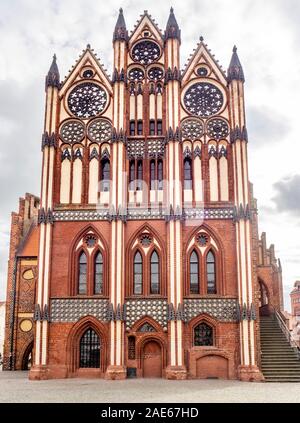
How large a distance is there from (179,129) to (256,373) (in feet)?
52.5

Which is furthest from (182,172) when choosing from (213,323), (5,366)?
(5,366)

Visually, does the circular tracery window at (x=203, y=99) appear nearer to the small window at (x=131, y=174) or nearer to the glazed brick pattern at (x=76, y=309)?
the small window at (x=131, y=174)

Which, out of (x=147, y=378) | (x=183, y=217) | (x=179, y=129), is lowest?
(x=147, y=378)

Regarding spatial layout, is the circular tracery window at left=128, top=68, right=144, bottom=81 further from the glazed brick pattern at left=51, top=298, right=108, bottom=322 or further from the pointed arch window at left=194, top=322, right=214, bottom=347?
the pointed arch window at left=194, top=322, right=214, bottom=347

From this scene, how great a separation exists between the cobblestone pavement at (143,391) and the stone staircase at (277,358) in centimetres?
227

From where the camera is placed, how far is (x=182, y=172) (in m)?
34.6

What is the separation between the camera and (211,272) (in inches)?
1299

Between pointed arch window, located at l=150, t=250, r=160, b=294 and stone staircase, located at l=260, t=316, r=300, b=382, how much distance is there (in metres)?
7.87

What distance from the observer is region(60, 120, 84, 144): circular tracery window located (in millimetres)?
35750

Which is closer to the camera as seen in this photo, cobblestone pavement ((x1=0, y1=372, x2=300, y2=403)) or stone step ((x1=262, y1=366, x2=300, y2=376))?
cobblestone pavement ((x1=0, y1=372, x2=300, y2=403))

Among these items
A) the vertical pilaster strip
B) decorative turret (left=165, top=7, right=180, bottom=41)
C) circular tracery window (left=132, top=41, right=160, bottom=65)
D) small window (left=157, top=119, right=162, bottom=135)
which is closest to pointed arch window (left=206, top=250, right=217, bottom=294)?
the vertical pilaster strip

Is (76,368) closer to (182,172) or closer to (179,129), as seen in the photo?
(182,172)

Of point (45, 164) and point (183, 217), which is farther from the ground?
point (45, 164)
